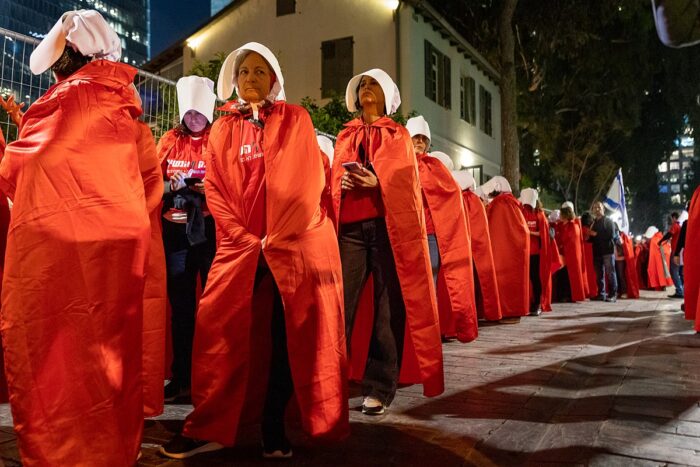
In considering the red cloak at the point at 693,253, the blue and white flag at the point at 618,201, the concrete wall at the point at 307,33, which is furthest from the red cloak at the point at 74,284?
the concrete wall at the point at 307,33

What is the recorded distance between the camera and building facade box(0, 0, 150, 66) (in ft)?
343

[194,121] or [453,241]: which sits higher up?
[194,121]

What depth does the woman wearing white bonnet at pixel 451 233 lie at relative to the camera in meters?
4.69

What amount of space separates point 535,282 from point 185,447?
879 cm

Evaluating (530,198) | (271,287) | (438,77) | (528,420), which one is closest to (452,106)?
(438,77)

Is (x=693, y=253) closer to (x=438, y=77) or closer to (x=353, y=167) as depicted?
(x=353, y=167)

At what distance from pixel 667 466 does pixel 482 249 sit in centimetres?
505

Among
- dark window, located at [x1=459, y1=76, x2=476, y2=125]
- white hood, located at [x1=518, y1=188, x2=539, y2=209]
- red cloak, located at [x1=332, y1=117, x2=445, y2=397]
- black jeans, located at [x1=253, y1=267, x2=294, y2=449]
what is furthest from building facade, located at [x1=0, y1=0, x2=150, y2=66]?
black jeans, located at [x1=253, y1=267, x2=294, y2=449]

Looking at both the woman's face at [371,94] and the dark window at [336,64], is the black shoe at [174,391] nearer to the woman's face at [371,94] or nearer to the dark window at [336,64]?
the woman's face at [371,94]

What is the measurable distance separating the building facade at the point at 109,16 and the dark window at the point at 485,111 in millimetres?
84523

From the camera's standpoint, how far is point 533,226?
36.2 feet

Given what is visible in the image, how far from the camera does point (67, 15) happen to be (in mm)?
2787

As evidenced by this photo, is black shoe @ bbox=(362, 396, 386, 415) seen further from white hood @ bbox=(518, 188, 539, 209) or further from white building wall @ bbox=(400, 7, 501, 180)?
white building wall @ bbox=(400, 7, 501, 180)

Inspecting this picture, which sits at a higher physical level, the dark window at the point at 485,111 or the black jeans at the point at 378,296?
the dark window at the point at 485,111
